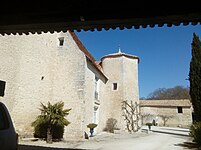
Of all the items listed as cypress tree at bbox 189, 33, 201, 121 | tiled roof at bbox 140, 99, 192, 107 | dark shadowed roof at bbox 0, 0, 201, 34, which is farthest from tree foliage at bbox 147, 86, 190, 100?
dark shadowed roof at bbox 0, 0, 201, 34

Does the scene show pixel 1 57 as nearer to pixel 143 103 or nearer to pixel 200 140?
pixel 200 140

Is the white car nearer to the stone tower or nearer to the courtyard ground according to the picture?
the courtyard ground

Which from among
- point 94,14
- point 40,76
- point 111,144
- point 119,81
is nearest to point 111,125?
point 119,81

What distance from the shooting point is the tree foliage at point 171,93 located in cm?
4666

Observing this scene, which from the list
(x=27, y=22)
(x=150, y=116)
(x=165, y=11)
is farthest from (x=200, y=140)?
(x=150, y=116)

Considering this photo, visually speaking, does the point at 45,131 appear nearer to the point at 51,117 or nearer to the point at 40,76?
the point at 51,117

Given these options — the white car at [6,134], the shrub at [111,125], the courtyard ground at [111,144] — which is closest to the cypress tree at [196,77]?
the courtyard ground at [111,144]

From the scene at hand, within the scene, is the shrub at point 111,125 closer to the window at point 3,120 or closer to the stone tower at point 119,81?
the stone tower at point 119,81

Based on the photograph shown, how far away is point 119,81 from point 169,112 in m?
18.7

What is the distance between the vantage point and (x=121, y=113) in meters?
19.9

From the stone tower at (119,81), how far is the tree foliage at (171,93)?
28.2m

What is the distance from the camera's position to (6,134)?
10.2ft

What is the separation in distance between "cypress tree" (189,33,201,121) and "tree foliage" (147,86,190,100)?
35.8 meters

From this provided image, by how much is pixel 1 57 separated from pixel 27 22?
11176 mm
